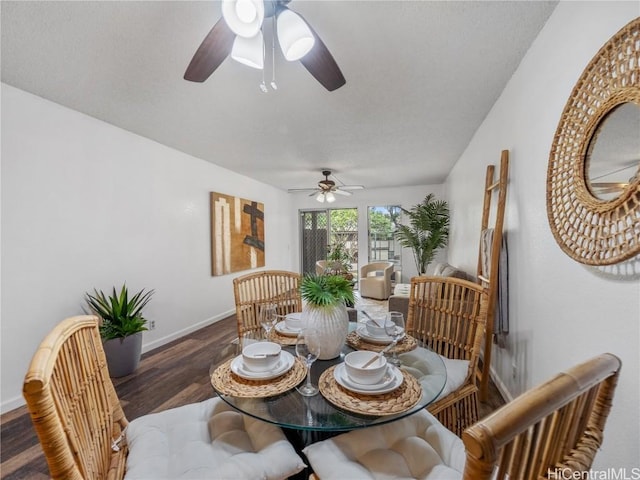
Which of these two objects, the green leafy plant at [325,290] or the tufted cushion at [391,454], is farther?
the green leafy plant at [325,290]

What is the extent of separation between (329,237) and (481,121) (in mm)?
4605

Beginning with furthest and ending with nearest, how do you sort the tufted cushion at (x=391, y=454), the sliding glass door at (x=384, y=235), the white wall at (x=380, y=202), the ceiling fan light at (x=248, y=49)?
the sliding glass door at (x=384, y=235), the white wall at (x=380, y=202), the ceiling fan light at (x=248, y=49), the tufted cushion at (x=391, y=454)

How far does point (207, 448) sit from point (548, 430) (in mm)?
1026

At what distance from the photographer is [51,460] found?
61 cm

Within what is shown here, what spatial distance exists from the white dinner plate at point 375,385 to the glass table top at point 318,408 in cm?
8

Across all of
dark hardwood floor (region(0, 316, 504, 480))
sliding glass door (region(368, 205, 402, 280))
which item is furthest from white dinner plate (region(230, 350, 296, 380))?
sliding glass door (region(368, 205, 402, 280))

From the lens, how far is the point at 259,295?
203 centimetres

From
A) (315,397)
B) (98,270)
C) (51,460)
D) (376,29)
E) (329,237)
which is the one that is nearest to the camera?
(51,460)

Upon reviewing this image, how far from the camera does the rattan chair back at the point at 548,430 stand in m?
0.39

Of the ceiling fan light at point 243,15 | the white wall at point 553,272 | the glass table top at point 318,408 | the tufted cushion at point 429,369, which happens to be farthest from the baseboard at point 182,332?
the white wall at point 553,272

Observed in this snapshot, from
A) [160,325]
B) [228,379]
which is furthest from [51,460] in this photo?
[160,325]

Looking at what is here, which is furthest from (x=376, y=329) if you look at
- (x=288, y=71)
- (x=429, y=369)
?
(x=288, y=71)

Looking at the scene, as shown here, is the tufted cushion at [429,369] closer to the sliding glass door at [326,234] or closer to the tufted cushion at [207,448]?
the tufted cushion at [207,448]

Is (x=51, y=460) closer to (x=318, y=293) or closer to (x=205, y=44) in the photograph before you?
(x=318, y=293)
